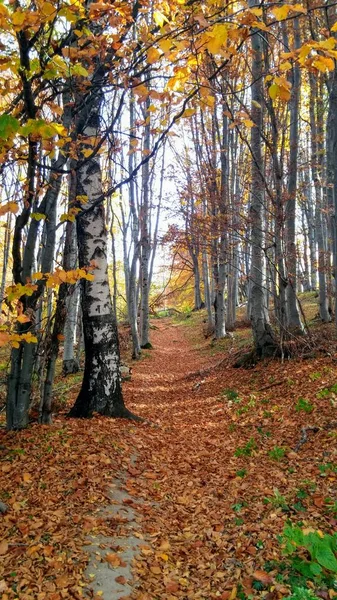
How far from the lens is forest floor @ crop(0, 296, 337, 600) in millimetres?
2770

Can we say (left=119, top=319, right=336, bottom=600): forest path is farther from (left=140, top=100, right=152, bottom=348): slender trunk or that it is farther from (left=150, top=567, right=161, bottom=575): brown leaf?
(left=140, top=100, right=152, bottom=348): slender trunk

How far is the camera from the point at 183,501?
4.09 metres

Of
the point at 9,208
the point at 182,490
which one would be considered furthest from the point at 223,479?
the point at 9,208

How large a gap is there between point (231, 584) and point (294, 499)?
1.16 m

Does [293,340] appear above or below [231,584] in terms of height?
above

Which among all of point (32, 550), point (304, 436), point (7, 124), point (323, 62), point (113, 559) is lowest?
point (113, 559)

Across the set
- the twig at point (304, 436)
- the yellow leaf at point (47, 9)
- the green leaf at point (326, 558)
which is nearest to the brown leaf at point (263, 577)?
the green leaf at point (326, 558)

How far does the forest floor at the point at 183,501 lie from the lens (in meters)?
2.77

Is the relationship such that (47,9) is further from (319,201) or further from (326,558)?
(319,201)

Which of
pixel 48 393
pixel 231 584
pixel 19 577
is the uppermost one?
pixel 48 393

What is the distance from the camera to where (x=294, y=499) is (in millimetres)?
3754

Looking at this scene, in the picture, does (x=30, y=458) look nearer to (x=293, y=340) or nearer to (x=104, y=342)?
(x=104, y=342)

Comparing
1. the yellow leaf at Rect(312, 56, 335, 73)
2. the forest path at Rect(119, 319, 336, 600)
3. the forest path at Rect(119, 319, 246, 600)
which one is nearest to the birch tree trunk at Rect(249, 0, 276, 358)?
the forest path at Rect(119, 319, 336, 600)

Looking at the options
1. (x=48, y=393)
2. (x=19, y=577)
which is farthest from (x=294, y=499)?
(x=48, y=393)
